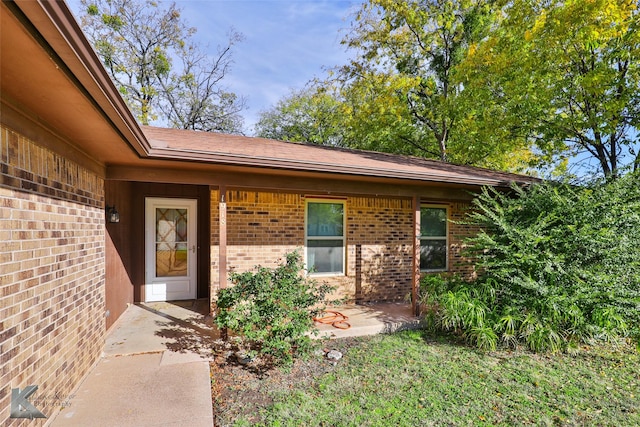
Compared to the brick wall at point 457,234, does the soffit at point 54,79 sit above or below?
above

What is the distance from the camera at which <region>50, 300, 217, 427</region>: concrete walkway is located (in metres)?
2.67

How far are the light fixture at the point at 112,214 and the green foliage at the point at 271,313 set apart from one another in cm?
213

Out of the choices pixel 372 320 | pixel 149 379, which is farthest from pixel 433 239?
pixel 149 379

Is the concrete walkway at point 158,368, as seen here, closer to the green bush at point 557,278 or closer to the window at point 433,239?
the green bush at point 557,278

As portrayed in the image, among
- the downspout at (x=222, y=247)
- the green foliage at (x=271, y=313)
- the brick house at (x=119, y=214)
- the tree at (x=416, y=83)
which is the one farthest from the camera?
the tree at (x=416, y=83)

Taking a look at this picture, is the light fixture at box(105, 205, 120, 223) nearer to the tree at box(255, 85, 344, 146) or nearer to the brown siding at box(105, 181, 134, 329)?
the brown siding at box(105, 181, 134, 329)

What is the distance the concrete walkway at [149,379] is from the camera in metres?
2.67

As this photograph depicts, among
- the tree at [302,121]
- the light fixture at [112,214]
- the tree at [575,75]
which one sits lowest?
the light fixture at [112,214]

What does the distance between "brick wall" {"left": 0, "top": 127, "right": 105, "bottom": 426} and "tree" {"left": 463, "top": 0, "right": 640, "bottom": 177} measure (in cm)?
813

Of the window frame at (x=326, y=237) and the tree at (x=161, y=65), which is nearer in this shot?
the window frame at (x=326, y=237)

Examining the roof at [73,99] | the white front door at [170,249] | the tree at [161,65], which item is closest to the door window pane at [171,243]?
the white front door at [170,249]

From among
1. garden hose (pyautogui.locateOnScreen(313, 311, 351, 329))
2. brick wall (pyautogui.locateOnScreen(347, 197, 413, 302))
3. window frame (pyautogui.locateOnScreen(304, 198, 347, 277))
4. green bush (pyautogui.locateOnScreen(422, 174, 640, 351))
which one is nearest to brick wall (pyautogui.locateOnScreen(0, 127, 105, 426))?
garden hose (pyautogui.locateOnScreen(313, 311, 351, 329))

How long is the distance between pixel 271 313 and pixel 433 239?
4.71m

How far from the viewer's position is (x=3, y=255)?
2012 millimetres
